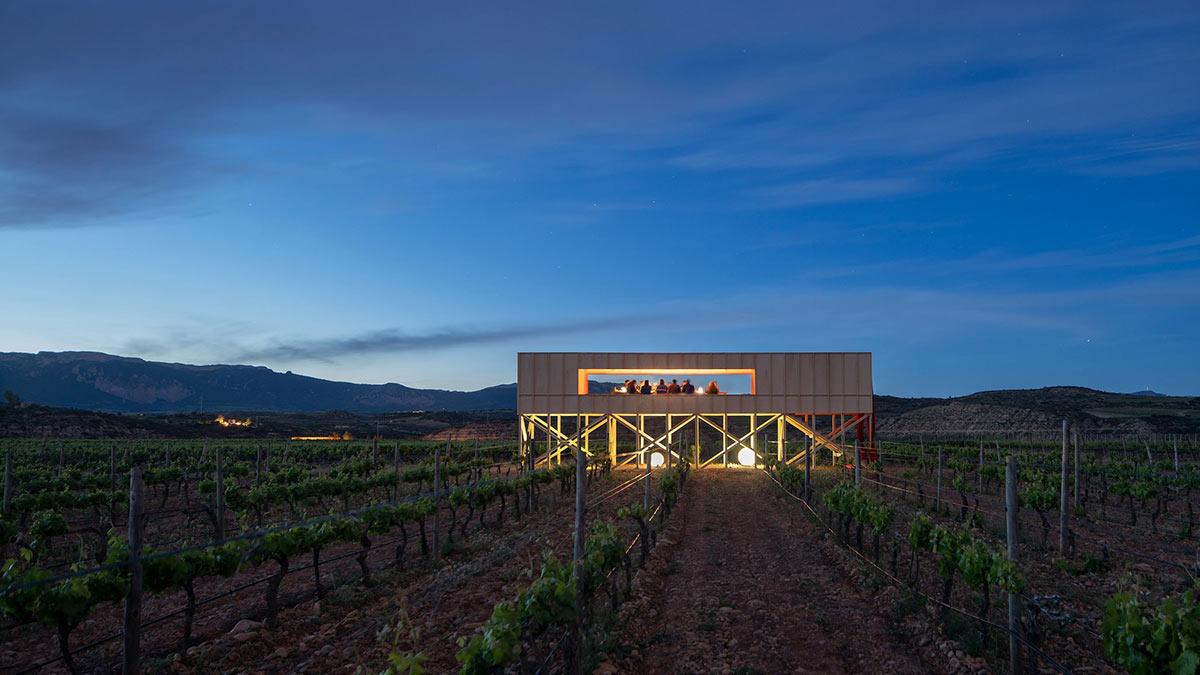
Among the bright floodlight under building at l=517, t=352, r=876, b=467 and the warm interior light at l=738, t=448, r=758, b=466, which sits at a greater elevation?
the bright floodlight under building at l=517, t=352, r=876, b=467

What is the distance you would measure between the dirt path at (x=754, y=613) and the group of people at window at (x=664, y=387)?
15.8 metres

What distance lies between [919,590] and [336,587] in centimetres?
874

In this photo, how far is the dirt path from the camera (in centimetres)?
862

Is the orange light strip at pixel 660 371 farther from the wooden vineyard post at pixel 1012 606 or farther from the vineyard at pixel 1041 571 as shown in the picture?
the wooden vineyard post at pixel 1012 606

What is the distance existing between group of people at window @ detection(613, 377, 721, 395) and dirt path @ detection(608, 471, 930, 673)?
1579 cm

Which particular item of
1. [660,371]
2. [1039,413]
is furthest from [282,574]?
[1039,413]

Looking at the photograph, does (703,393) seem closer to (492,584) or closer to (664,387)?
(664,387)

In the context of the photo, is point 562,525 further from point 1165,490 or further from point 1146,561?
point 1165,490

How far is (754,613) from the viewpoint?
10.5 metres

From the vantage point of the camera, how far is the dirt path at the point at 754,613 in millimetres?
8625

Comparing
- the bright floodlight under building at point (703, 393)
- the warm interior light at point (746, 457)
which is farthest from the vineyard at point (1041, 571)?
the warm interior light at point (746, 457)

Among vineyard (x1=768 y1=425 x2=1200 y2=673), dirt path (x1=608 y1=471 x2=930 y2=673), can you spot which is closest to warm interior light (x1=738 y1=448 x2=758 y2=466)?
vineyard (x1=768 y1=425 x2=1200 y2=673)

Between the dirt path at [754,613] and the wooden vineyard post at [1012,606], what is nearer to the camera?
the wooden vineyard post at [1012,606]

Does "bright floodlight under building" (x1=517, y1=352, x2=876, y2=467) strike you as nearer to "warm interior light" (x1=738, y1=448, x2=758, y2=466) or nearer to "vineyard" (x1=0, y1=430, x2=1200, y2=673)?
"warm interior light" (x1=738, y1=448, x2=758, y2=466)
